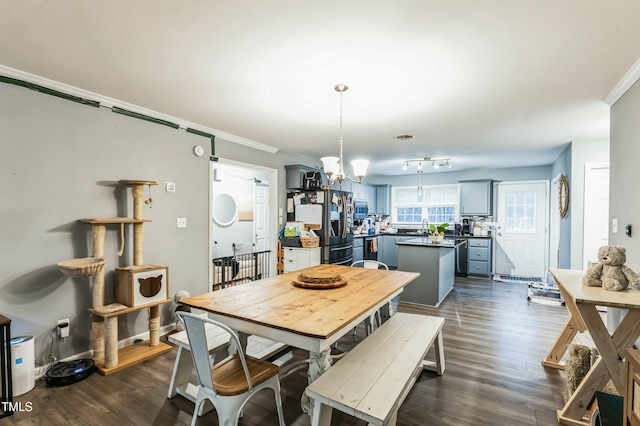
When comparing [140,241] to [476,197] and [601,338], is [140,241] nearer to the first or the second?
[601,338]

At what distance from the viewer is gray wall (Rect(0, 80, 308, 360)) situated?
2400mm

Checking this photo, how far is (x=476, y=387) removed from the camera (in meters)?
2.37

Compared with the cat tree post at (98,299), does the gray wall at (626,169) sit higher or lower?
higher

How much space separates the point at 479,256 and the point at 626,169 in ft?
14.1

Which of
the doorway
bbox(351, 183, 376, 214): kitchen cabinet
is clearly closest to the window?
bbox(351, 183, 376, 214): kitchen cabinet

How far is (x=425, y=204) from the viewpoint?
7.84 metres

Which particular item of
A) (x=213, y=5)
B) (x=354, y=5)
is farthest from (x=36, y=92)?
(x=354, y=5)

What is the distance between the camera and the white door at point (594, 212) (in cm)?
408

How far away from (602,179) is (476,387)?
3.51m

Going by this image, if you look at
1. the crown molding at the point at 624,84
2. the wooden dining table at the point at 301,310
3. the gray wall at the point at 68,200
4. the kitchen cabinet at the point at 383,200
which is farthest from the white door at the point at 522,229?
the gray wall at the point at 68,200

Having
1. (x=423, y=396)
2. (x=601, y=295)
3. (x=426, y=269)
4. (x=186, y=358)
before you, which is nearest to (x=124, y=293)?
(x=186, y=358)

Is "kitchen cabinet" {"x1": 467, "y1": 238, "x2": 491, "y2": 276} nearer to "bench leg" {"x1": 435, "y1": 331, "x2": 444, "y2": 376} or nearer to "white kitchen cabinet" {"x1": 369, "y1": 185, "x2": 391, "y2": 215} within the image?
"white kitchen cabinet" {"x1": 369, "y1": 185, "x2": 391, "y2": 215}

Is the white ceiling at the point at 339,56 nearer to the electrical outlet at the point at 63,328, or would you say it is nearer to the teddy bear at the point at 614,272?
the teddy bear at the point at 614,272

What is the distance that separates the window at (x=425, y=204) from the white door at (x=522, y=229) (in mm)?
1027
